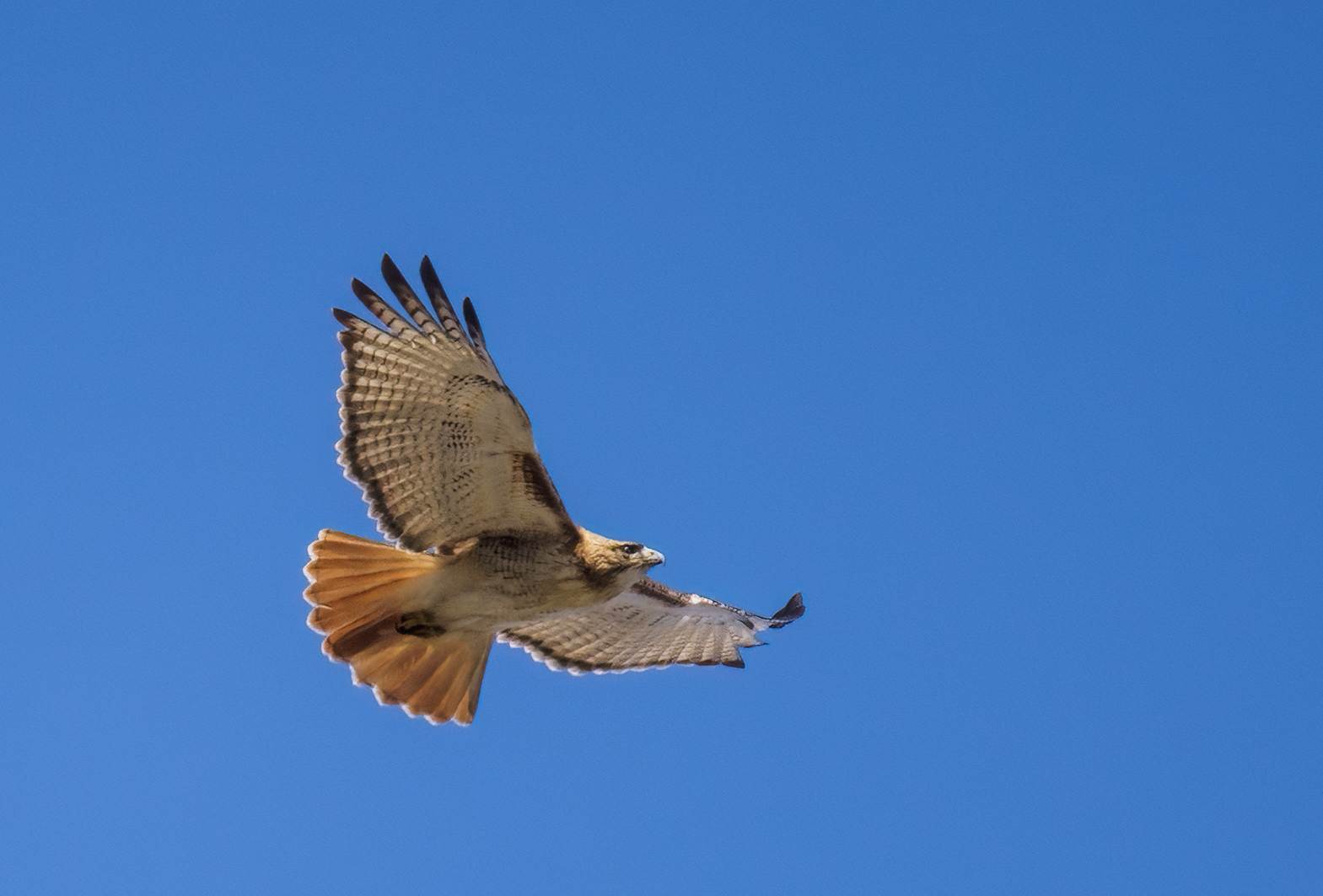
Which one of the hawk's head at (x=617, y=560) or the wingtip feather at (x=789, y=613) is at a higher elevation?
the wingtip feather at (x=789, y=613)

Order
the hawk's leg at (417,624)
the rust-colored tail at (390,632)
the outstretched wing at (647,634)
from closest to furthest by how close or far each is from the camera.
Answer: the rust-colored tail at (390,632) → the hawk's leg at (417,624) → the outstretched wing at (647,634)

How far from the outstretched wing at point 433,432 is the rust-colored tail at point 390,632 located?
9.0 inches

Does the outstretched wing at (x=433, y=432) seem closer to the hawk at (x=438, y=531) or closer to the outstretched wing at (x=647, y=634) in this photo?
the hawk at (x=438, y=531)

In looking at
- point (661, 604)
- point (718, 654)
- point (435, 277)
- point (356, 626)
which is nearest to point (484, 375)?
point (435, 277)

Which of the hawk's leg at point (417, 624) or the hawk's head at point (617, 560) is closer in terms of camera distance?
the hawk's head at point (617, 560)

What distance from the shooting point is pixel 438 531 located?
27.5 ft

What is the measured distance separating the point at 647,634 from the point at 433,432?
2611mm

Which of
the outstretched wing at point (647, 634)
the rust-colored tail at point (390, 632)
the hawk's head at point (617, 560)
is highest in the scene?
the outstretched wing at point (647, 634)

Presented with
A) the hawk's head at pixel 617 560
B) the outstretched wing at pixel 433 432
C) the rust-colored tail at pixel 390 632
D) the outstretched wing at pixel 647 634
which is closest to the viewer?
the outstretched wing at pixel 433 432

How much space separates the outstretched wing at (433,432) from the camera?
7773mm

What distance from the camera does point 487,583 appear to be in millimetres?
8336

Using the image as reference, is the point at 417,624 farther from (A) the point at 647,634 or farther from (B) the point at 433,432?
(A) the point at 647,634

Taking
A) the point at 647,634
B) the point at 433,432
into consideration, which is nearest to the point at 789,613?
the point at 647,634

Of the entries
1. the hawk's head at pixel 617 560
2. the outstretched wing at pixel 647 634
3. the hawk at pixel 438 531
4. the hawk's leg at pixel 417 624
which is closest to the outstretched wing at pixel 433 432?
the hawk at pixel 438 531
